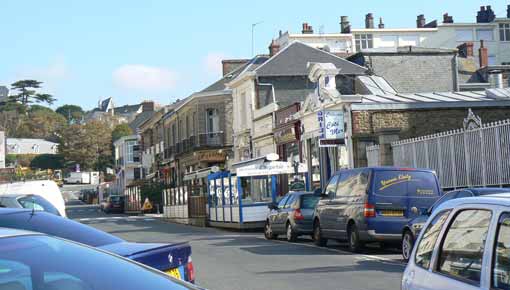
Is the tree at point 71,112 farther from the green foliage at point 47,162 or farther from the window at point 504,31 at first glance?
the window at point 504,31

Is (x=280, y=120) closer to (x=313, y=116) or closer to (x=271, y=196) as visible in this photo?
(x=313, y=116)

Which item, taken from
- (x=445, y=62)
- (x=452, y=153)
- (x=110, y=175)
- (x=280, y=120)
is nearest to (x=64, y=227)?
(x=452, y=153)

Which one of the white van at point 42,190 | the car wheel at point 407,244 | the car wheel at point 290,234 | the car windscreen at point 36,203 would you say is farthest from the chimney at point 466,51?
the car windscreen at point 36,203

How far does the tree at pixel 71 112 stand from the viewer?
180 metres

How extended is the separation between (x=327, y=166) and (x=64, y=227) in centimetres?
2551

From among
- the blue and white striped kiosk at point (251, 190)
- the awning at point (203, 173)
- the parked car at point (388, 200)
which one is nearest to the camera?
the parked car at point (388, 200)

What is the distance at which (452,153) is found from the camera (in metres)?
23.4

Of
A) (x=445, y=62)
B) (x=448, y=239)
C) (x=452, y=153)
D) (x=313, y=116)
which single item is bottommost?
(x=448, y=239)

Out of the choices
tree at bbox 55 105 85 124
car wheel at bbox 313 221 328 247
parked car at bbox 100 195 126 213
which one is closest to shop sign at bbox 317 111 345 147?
car wheel at bbox 313 221 328 247

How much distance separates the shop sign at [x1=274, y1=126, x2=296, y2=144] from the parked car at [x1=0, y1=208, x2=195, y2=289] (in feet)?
93.0

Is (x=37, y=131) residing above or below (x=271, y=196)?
above

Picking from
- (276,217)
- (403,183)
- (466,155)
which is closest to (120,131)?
(276,217)

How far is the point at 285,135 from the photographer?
3916 centimetres

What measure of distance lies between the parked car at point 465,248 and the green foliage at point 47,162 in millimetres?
135997
